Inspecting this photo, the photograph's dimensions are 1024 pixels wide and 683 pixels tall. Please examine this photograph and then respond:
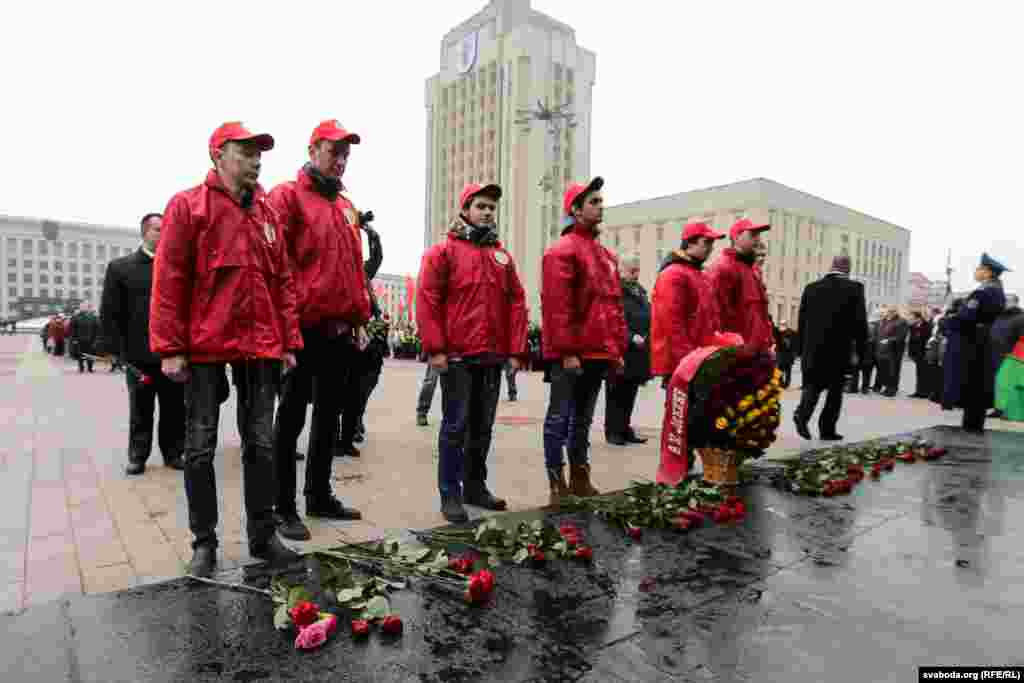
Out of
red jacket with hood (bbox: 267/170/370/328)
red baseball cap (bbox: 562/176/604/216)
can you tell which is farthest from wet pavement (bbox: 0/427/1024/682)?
red baseball cap (bbox: 562/176/604/216)

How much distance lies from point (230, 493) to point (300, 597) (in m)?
2.19

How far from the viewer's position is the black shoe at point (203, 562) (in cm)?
277

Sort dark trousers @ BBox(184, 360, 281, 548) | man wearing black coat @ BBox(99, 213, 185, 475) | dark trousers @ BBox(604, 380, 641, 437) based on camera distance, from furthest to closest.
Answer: dark trousers @ BBox(604, 380, 641, 437) < man wearing black coat @ BBox(99, 213, 185, 475) < dark trousers @ BBox(184, 360, 281, 548)

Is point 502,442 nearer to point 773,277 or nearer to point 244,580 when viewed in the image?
point 244,580

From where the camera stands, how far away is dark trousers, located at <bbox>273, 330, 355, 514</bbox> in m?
3.48

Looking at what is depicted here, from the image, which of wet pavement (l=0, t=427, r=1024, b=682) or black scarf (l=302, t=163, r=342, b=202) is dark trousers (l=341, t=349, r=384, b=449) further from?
wet pavement (l=0, t=427, r=1024, b=682)

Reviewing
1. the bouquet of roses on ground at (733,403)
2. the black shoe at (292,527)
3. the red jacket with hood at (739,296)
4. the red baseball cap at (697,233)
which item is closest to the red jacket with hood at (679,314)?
the red baseball cap at (697,233)

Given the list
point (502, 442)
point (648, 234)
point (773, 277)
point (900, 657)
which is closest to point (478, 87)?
point (648, 234)

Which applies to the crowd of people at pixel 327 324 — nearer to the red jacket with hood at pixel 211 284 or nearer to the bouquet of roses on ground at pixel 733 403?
the red jacket with hood at pixel 211 284

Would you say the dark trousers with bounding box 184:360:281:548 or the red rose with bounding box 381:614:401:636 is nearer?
the red rose with bounding box 381:614:401:636

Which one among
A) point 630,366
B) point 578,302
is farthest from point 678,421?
point 630,366

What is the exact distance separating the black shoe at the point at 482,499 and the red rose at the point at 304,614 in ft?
→ 6.02

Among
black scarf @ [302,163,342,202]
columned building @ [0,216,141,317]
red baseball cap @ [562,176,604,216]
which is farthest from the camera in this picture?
columned building @ [0,216,141,317]

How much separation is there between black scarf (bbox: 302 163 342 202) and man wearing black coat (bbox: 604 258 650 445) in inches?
150
